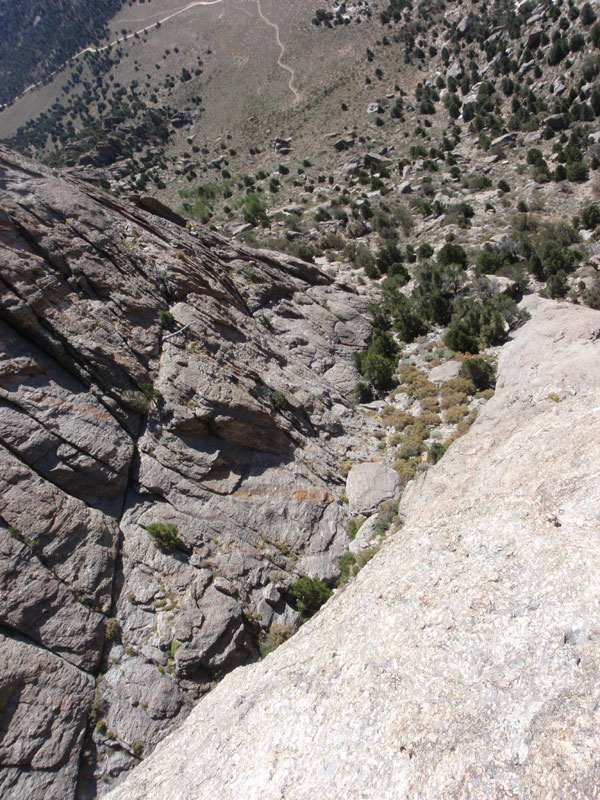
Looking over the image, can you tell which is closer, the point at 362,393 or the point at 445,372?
the point at 445,372

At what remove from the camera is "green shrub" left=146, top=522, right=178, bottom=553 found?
10.5 m

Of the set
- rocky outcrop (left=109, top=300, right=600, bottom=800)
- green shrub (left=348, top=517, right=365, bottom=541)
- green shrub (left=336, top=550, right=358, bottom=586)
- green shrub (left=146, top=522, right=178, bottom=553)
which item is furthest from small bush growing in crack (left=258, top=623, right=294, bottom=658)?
green shrub (left=146, top=522, right=178, bottom=553)

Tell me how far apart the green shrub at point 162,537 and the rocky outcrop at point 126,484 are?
0.08 meters

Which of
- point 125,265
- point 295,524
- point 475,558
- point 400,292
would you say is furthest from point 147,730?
point 400,292

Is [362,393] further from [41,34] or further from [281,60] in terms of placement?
[41,34]

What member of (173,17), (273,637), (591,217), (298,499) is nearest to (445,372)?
(298,499)

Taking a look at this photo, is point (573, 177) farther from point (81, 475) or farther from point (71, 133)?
point (71, 133)

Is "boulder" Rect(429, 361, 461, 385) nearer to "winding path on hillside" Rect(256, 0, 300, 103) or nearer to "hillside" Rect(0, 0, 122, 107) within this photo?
"winding path on hillside" Rect(256, 0, 300, 103)

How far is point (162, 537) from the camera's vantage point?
10.5 metres

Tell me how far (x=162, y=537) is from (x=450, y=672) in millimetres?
7928

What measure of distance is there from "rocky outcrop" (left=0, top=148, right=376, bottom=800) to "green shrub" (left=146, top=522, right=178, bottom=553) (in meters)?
0.08

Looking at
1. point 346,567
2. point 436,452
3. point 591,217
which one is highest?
point 346,567

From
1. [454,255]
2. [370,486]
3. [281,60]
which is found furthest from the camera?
[281,60]

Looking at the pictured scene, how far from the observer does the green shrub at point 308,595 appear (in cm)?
1089
